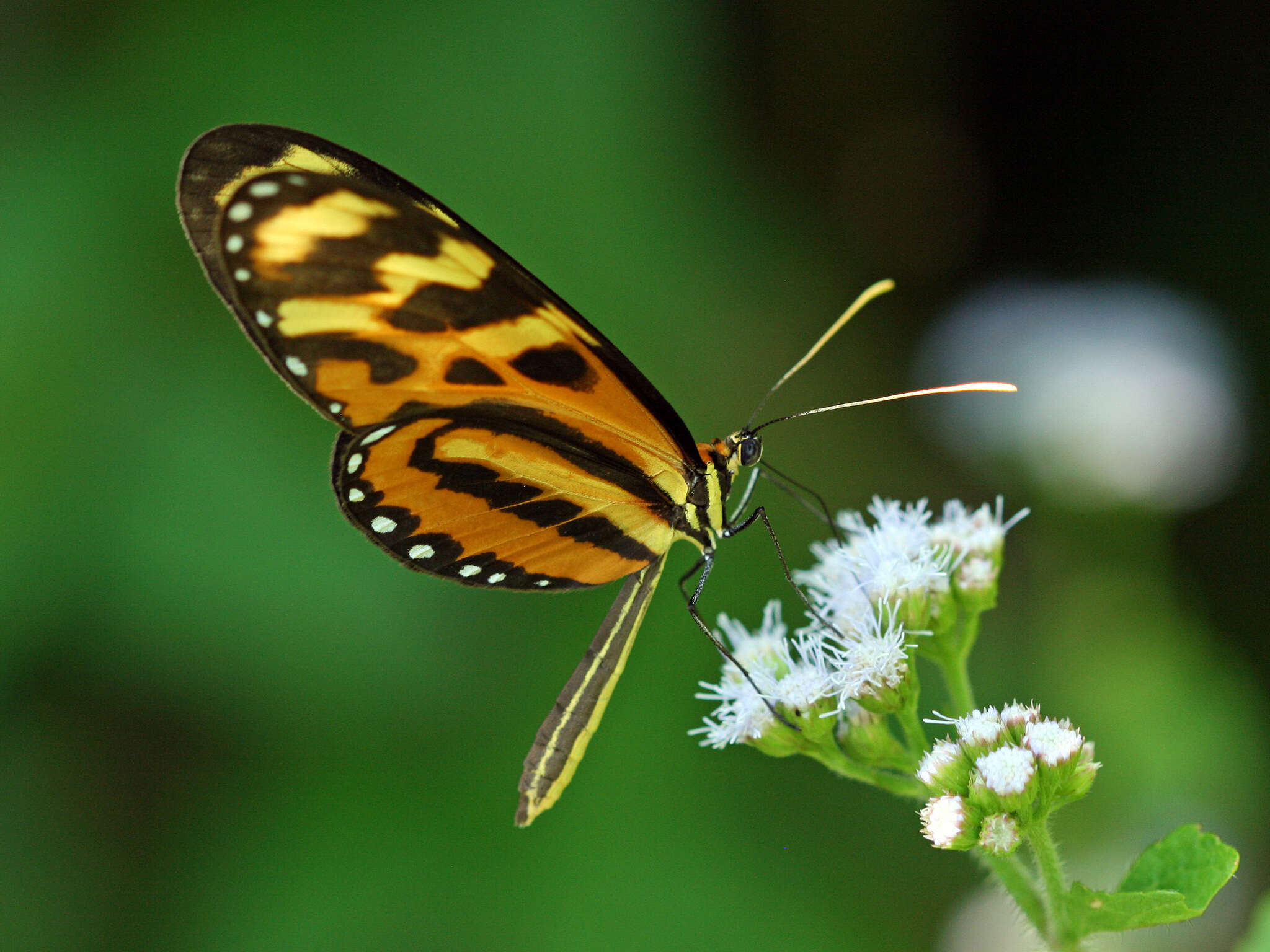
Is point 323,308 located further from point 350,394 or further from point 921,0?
point 921,0

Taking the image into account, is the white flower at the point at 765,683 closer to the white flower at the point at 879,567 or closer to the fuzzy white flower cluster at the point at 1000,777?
the white flower at the point at 879,567

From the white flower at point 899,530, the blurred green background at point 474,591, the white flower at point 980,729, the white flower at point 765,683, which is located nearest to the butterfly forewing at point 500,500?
the white flower at point 765,683

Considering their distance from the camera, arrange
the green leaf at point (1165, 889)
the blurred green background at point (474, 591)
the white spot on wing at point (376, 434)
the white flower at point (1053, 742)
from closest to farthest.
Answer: the green leaf at point (1165, 889) → the white flower at point (1053, 742) → the white spot on wing at point (376, 434) → the blurred green background at point (474, 591)

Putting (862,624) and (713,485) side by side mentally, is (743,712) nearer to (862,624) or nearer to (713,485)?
(862,624)

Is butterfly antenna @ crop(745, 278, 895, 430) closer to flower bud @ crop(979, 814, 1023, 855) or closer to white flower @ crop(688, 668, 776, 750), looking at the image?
white flower @ crop(688, 668, 776, 750)

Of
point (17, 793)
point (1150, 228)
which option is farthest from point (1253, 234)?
point (17, 793)

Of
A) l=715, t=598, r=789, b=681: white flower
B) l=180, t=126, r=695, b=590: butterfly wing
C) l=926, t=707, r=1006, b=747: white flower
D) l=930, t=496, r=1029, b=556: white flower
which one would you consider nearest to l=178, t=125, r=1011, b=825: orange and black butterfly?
l=180, t=126, r=695, b=590: butterfly wing
